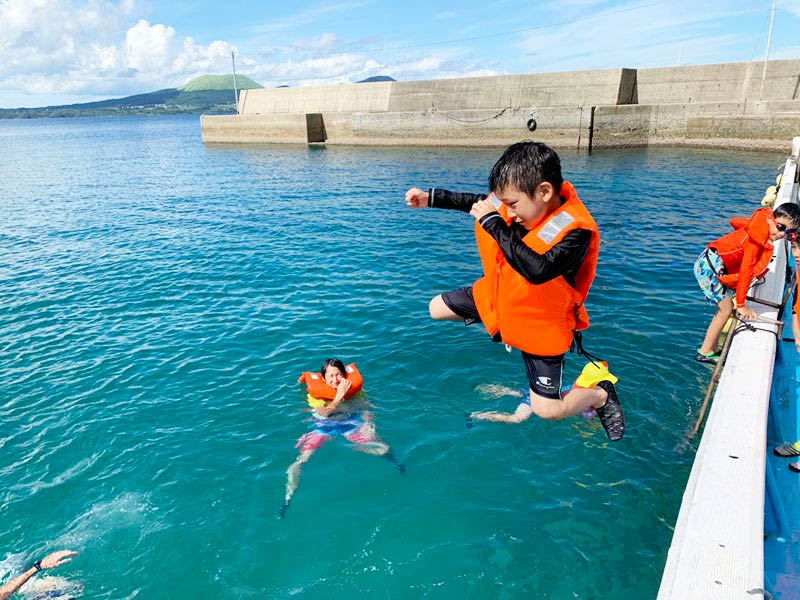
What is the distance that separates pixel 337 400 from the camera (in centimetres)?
825

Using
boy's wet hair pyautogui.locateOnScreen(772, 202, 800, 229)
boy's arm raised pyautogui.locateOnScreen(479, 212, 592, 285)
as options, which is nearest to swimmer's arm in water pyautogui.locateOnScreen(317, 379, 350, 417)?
boy's arm raised pyautogui.locateOnScreen(479, 212, 592, 285)

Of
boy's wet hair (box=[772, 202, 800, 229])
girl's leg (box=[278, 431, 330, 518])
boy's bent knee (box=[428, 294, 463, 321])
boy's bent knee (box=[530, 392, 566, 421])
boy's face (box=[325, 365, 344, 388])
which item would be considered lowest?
girl's leg (box=[278, 431, 330, 518])

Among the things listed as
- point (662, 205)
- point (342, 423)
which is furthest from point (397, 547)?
point (662, 205)

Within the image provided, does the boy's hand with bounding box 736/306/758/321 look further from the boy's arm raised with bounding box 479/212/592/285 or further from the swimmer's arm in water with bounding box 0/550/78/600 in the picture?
the swimmer's arm in water with bounding box 0/550/78/600

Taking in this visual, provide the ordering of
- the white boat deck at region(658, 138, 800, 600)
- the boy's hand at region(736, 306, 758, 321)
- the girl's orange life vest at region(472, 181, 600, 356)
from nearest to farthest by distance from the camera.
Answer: the white boat deck at region(658, 138, 800, 600), the girl's orange life vest at region(472, 181, 600, 356), the boy's hand at region(736, 306, 758, 321)

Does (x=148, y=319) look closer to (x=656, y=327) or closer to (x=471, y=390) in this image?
(x=471, y=390)

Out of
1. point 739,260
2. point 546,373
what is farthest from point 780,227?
point 546,373

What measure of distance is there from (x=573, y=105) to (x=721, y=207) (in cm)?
2239

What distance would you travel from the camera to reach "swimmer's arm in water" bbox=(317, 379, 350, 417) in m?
8.23

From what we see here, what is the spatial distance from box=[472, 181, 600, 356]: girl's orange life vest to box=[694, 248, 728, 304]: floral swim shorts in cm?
436

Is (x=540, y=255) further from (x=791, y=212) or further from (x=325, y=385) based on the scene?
(x=791, y=212)

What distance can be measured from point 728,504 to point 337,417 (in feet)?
18.2

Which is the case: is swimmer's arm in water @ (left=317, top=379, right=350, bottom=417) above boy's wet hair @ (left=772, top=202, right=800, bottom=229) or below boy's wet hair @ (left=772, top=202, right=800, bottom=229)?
below

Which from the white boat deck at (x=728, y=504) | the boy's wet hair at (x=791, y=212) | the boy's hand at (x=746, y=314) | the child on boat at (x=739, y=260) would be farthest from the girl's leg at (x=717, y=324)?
the white boat deck at (x=728, y=504)
